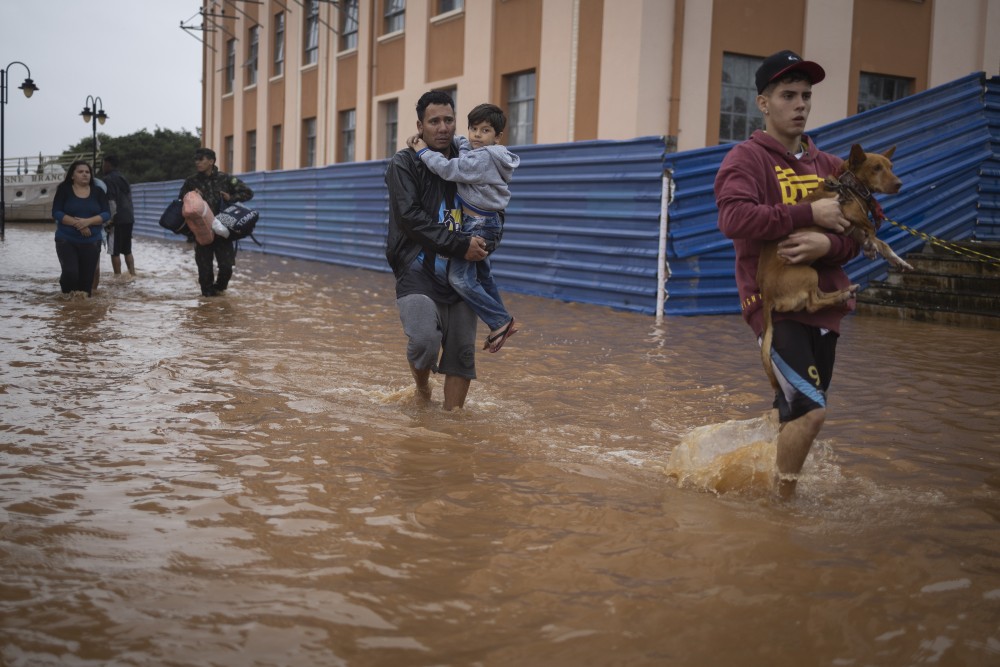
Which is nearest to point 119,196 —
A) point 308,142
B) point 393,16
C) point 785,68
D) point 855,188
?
point 393,16

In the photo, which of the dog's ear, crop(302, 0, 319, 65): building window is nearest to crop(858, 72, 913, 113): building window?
crop(302, 0, 319, 65): building window

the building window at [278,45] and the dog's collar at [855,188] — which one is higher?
the building window at [278,45]

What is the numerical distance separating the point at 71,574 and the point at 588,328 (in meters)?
7.63

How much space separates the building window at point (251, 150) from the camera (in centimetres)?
3222

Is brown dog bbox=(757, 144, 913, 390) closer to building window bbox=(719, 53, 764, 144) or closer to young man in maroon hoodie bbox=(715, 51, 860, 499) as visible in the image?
young man in maroon hoodie bbox=(715, 51, 860, 499)

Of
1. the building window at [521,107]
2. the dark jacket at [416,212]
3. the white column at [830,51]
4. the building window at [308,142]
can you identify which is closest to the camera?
the dark jacket at [416,212]

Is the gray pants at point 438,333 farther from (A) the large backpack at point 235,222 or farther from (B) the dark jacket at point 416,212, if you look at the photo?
(A) the large backpack at point 235,222

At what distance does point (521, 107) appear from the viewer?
59.5ft

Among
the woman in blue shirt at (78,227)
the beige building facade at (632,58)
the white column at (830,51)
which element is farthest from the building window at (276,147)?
the woman in blue shirt at (78,227)

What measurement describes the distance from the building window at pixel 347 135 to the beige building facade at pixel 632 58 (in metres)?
0.10

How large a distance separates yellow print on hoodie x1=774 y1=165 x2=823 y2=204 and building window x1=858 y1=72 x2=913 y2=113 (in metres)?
15.3

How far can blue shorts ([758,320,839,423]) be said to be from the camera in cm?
382

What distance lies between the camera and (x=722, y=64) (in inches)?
631

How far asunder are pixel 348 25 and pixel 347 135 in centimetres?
284
